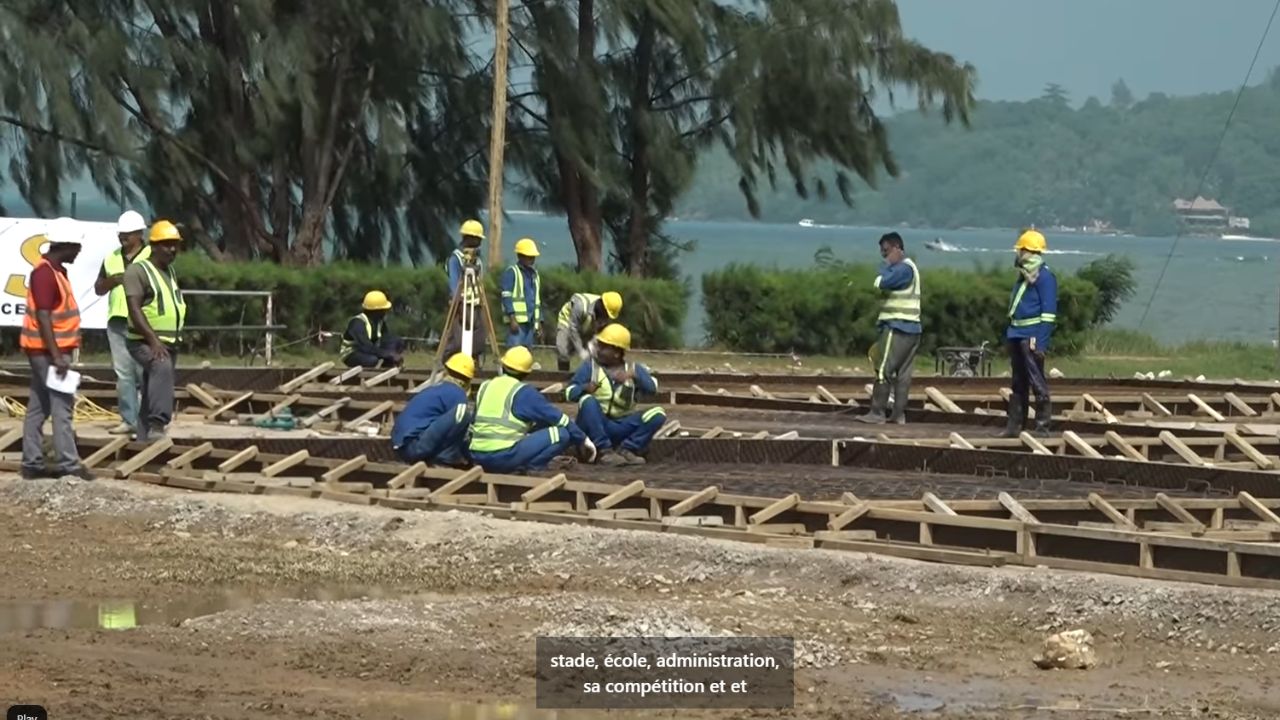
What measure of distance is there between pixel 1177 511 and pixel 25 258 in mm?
14221

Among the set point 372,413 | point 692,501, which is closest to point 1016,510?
point 692,501

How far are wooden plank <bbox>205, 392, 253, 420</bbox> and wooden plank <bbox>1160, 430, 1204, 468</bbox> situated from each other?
8009mm

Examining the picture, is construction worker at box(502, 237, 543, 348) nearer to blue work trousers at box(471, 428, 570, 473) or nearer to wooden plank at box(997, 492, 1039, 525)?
blue work trousers at box(471, 428, 570, 473)

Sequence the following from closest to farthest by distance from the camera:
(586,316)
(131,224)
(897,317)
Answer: (131,224), (897,317), (586,316)

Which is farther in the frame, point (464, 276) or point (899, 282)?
point (464, 276)

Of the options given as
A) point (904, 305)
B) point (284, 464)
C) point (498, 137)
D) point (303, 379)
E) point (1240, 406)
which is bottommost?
point (1240, 406)

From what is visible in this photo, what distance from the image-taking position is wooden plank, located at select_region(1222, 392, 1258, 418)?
23.8 m

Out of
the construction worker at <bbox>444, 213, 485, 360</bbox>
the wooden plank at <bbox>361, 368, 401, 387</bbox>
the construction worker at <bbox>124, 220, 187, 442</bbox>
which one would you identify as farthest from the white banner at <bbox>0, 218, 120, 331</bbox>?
the construction worker at <bbox>124, 220, 187, 442</bbox>

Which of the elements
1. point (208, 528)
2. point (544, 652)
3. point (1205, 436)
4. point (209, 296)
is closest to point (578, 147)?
point (209, 296)

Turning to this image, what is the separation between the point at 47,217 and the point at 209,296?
3634 mm

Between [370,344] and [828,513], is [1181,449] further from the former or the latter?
[370,344]

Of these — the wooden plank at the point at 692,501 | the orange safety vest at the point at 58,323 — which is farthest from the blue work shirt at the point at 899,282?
the orange safety vest at the point at 58,323

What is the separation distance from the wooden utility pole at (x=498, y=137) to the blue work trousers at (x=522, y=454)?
15.2 meters

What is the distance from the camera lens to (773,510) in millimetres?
14039
